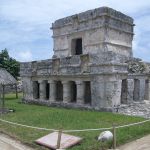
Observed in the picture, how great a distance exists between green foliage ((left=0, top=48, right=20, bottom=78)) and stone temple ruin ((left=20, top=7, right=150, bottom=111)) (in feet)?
42.8

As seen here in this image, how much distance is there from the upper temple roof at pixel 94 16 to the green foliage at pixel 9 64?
13821mm

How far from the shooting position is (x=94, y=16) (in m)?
16.5

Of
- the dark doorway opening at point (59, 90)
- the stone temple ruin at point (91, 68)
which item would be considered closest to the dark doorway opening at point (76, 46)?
the stone temple ruin at point (91, 68)

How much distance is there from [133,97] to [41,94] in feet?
18.2

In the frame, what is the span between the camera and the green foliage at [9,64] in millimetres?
31078

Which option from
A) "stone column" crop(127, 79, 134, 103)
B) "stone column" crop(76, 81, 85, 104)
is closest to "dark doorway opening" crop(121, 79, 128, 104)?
"stone column" crop(127, 79, 134, 103)

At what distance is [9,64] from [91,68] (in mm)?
19467

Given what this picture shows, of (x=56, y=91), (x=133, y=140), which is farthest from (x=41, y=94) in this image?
(x=133, y=140)

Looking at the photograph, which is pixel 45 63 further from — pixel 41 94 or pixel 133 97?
pixel 133 97

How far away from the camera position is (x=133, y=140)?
855 centimetres

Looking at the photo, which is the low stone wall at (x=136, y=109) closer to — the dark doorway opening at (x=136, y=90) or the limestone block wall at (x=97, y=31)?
the dark doorway opening at (x=136, y=90)

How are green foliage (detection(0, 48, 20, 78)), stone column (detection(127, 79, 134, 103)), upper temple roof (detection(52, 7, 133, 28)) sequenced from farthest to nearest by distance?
green foliage (detection(0, 48, 20, 78))
upper temple roof (detection(52, 7, 133, 28))
stone column (detection(127, 79, 134, 103))

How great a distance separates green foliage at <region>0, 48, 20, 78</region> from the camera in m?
31.1

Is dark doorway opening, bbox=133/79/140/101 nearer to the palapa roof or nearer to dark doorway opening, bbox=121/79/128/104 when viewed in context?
dark doorway opening, bbox=121/79/128/104
